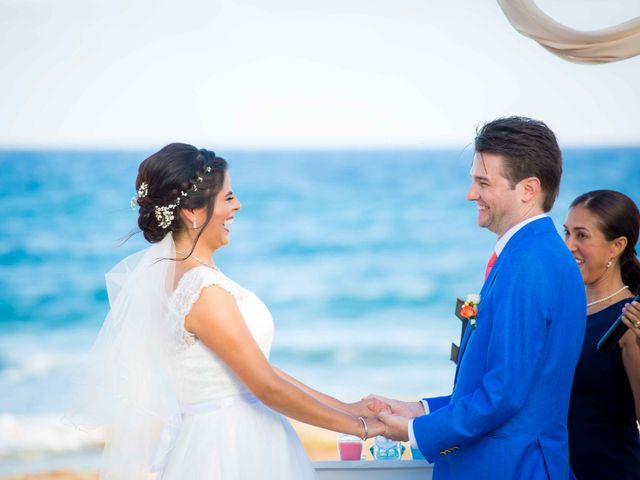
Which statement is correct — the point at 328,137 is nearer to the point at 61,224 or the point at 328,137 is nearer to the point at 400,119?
the point at 400,119

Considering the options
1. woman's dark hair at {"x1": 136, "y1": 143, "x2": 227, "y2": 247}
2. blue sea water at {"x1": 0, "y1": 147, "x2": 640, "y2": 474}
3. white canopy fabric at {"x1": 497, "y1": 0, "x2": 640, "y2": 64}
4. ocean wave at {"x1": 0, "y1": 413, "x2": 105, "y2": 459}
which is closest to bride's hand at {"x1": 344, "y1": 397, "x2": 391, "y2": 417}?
woman's dark hair at {"x1": 136, "y1": 143, "x2": 227, "y2": 247}

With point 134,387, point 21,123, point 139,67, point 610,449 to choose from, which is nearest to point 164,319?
point 134,387

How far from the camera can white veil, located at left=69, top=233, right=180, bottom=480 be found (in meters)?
2.54

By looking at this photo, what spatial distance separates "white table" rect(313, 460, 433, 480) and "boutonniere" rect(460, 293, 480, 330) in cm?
91

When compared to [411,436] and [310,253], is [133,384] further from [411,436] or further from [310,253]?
[310,253]

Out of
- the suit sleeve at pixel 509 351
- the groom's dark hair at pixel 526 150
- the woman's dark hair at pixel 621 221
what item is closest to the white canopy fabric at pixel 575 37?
the woman's dark hair at pixel 621 221

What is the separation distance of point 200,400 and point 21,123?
15022 millimetres

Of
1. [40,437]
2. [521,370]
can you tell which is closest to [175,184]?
[521,370]

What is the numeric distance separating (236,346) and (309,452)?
17.3 ft

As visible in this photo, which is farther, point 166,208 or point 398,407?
point 398,407

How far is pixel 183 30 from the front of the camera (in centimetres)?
1598

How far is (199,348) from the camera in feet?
8.25

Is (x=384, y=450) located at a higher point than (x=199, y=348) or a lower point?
lower

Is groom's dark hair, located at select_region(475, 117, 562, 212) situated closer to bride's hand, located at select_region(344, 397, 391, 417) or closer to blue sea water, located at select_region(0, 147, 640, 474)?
bride's hand, located at select_region(344, 397, 391, 417)
